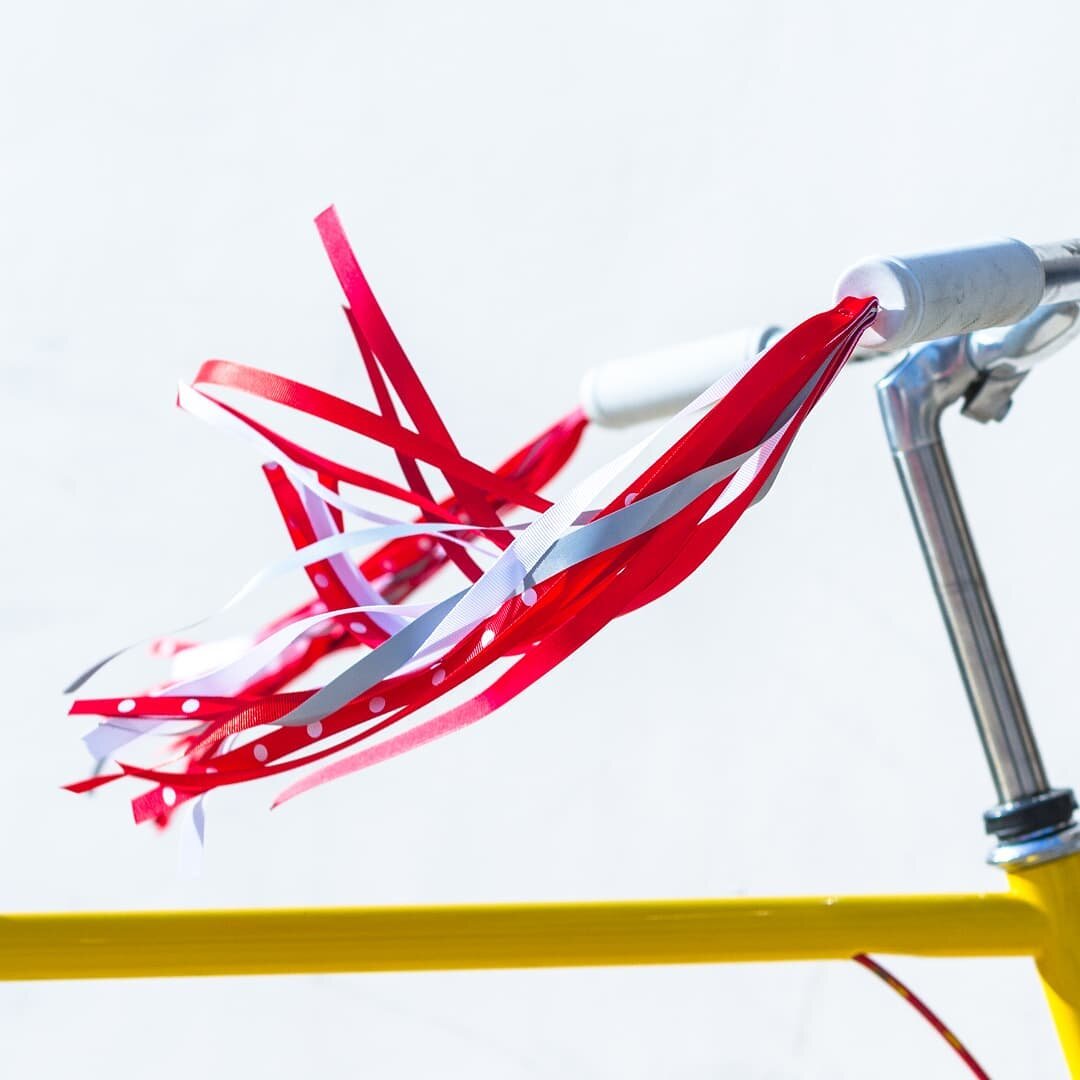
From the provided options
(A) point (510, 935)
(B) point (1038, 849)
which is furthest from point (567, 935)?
(B) point (1038, 849)

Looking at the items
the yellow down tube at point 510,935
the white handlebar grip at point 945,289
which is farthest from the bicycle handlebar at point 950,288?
the yellow down tube at point 510,935

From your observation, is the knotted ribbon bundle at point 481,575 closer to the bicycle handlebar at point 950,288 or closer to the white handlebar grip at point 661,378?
the bicycle handlebar at point 950,288

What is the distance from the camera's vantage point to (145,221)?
0.79 metres

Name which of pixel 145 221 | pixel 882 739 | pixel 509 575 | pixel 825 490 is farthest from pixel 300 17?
pixel 509 575

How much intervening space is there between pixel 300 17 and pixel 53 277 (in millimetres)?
192

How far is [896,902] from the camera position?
0.39 metres

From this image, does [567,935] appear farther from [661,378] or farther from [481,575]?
[661,378]

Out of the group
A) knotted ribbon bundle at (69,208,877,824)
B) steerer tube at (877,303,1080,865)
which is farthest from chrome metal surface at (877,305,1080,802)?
knotted ribbon bundle at (69,208,877,824)

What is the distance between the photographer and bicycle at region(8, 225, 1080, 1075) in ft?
1.01

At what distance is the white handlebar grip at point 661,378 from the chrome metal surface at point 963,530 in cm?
5

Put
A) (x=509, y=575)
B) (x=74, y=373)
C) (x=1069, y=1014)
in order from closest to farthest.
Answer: (x=509, y=575), (x=1069, y=1014), (x=74, y=373)

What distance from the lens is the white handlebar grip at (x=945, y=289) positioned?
0.32 m

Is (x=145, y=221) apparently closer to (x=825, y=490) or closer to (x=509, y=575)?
(x=825, y=490)

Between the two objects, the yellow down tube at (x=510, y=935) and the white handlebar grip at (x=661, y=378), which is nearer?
the yellow down tube at (x=510, y=935)
